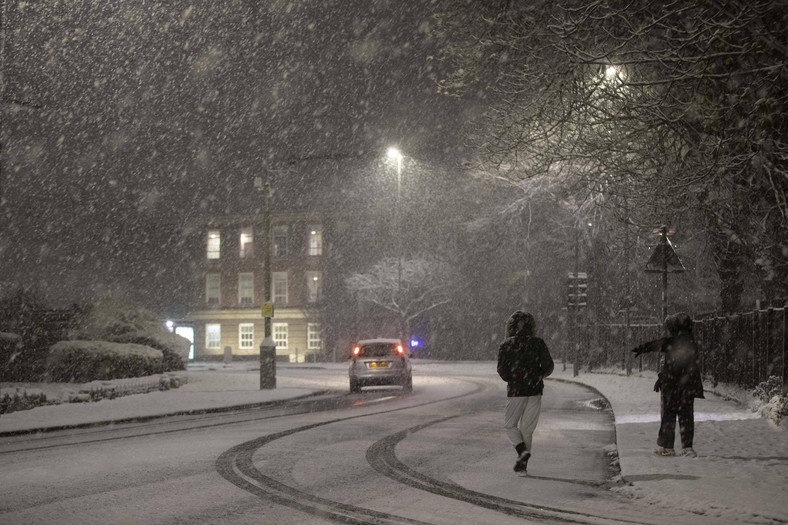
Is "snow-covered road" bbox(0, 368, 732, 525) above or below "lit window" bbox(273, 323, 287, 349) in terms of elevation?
below

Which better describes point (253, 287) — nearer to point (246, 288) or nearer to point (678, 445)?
point (246, 288)

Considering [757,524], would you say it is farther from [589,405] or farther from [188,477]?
[589,405]

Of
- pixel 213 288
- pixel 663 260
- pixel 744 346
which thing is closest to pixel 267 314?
pixel 663 260

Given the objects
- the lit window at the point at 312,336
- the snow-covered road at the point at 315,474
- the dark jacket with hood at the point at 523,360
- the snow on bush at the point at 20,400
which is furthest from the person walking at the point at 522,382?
the lit window at the point at 312,336

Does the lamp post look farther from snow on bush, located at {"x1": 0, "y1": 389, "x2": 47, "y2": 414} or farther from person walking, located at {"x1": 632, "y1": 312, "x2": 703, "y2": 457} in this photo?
person walking, located at {"x1": 632, "y1": 312, "x2": 703, "y2": 457}

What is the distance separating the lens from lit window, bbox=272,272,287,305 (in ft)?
208

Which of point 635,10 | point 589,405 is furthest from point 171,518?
point 589,405

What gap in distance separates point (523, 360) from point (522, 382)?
0.79 ft

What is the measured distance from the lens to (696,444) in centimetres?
1081

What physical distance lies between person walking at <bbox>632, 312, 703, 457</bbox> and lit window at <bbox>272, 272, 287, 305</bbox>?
54732 mm

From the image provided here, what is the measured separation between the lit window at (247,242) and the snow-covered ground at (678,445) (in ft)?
140

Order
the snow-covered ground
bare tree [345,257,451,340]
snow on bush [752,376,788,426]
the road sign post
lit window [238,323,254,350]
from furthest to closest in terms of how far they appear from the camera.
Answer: lit window [238,323,254,350], bare tree [345,257,451,340], the road sign post, snow on bush [752,376,788,426], the snow-covered ground

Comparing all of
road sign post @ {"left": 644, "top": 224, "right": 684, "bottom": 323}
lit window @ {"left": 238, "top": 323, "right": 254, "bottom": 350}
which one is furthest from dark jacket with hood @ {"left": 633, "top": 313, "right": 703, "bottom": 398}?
lit window @ {"left": 238, "top": 323, "right": 254, "bottom": 350}

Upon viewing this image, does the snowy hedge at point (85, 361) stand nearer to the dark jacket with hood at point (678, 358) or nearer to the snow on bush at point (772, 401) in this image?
the snow on bush at point (772, 401)
